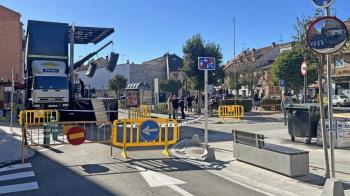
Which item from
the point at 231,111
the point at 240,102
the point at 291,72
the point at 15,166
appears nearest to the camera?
the point at 15,166

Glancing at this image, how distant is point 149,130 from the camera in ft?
34.9

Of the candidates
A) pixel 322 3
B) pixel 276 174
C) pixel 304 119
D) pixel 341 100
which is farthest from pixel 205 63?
pixel 341 100

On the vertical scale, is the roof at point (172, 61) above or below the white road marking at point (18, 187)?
above

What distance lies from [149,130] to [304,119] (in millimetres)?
5090

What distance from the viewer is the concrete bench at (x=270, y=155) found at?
767 cm

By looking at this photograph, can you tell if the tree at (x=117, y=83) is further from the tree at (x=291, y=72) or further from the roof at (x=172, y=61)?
the tree at (x=291, y=72)

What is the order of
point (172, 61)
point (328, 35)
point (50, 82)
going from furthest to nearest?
point (172, 61) < point (50, 82) < point (328, 35)

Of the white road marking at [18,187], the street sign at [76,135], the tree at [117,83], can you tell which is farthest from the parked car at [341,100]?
the white road marking at [18,187]

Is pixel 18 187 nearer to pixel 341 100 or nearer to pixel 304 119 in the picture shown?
pixel 304 119

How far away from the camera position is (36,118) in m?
19.8

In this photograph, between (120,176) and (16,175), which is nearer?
(120,176)

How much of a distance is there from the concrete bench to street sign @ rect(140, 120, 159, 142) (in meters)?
2.29

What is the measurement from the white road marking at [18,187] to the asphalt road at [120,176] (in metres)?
0.11

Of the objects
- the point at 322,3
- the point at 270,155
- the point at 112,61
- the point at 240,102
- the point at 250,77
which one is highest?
the point at 112,61
